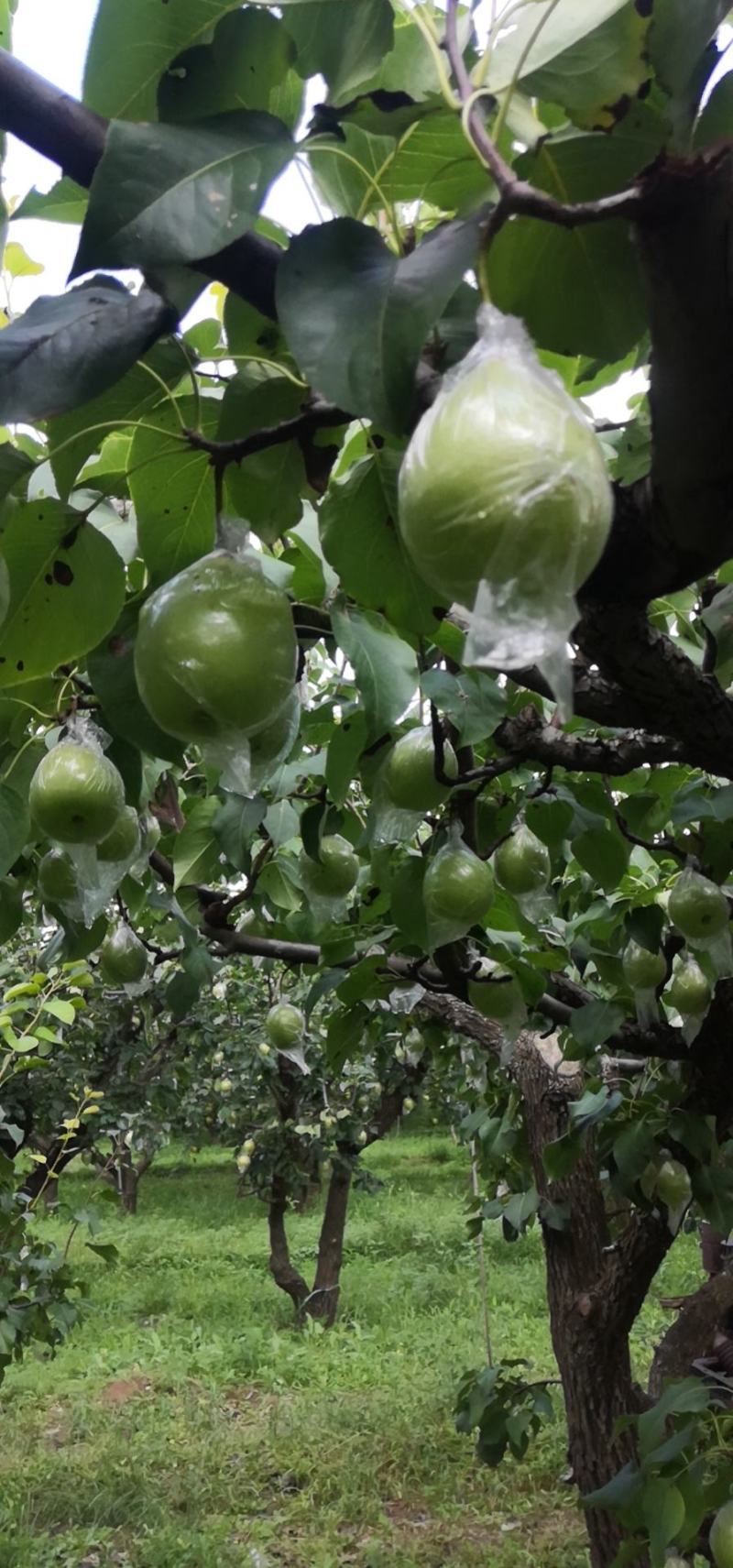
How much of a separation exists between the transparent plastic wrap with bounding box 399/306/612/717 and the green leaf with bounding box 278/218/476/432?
52mm

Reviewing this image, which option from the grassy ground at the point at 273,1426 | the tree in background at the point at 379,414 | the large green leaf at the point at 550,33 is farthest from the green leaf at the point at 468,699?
the grassy ground at the point at 273,1426

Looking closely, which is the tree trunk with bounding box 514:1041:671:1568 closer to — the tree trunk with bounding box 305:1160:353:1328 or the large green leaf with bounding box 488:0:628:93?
the large green leaf with bounding box 488:0:628:93

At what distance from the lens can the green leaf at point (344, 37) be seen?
66 cm

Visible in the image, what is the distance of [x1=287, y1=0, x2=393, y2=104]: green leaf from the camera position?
26.0 inches

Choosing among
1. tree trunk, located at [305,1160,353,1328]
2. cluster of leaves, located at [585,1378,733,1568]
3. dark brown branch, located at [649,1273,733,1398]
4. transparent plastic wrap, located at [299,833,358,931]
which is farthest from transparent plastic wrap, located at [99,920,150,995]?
tree trunk, located at [305,1160,353,1328]

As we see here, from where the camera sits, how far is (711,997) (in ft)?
6.81

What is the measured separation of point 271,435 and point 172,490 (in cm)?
15

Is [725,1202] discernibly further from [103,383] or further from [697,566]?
[103,383]

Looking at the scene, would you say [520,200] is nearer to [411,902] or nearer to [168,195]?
[168,195]

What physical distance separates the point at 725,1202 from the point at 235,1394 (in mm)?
4741

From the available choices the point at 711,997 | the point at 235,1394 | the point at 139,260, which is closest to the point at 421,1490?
the point at 235,1394

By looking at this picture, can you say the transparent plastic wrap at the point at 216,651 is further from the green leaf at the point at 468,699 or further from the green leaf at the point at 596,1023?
the green leaf at the point at 596,1023

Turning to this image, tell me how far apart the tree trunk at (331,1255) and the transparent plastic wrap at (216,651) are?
23.9 feet

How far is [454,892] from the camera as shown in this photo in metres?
1.41
